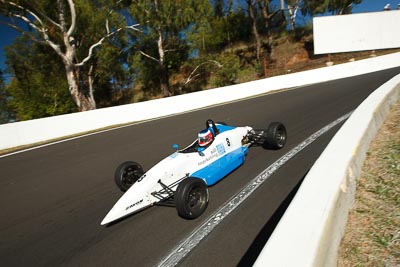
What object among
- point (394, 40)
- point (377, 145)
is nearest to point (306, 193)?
Result: point (377, 145)

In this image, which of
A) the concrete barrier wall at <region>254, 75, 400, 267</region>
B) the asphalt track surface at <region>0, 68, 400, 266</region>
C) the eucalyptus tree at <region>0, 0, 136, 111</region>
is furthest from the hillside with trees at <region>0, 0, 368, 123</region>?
the concrete barrier wall at <region>254, 75, 400, 267</region>

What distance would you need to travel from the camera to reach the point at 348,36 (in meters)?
29.1

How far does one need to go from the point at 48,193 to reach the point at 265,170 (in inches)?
161

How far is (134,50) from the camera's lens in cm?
3175

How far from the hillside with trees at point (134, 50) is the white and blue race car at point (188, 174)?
18.5 m

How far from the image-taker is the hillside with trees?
24.7 meters

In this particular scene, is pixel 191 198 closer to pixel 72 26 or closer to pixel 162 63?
pixel 72 26

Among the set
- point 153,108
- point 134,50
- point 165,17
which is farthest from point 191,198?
point 134,50

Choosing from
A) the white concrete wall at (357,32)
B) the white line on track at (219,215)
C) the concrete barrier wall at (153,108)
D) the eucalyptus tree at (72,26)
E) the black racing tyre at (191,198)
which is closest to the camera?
the white line on track at (219,215)

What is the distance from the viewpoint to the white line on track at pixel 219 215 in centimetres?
301

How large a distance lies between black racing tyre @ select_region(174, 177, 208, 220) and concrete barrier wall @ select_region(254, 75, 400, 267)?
5.16ft

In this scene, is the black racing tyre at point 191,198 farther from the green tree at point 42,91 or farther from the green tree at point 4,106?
the green tree at point 4,106

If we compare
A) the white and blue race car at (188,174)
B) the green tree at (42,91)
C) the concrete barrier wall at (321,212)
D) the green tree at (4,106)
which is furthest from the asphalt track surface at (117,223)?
the green tree at (4,106)

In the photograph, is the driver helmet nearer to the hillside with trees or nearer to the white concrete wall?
the hillside with trees
